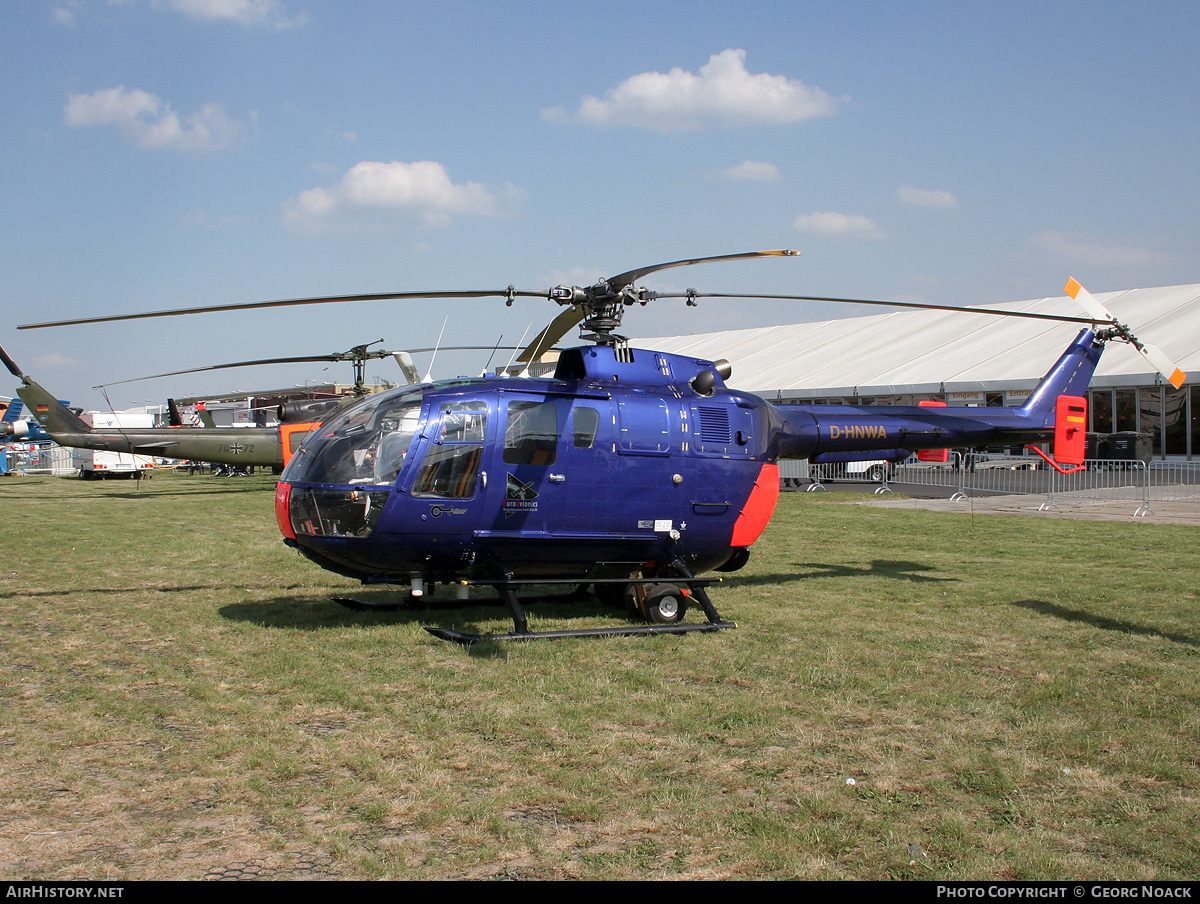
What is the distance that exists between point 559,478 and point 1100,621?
5.60 metres

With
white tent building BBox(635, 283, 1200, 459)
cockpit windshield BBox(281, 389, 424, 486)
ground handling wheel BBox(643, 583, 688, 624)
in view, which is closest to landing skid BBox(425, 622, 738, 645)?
ground handling wheel BBox(643, 583, 688, 624)

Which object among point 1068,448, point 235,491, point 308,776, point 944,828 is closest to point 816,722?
point 944,828

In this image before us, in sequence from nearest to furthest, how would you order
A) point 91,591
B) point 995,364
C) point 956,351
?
point 91,591 → point 995,364 → point 956,351

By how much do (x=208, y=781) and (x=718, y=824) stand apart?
2.84m

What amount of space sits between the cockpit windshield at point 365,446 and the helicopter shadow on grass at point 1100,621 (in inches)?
268

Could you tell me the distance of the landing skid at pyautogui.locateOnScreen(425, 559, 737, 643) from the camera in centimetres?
793

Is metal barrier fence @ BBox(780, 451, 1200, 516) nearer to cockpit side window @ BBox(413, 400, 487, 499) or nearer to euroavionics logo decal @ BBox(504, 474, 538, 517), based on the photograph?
euroavionics logo decal @ BBox(504, 474, 538, 517)

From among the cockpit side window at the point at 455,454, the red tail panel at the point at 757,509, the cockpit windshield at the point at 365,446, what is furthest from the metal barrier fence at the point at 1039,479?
the cockpit windshield at the point at 365,446

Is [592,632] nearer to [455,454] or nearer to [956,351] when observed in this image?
[455,454]

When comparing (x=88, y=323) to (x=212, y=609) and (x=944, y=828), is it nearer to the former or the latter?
(x=212, y=609)

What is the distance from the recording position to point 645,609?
8.93m

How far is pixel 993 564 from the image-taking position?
12578 millimetres

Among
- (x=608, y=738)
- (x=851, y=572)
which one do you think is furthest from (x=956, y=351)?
(x=608, y=738)

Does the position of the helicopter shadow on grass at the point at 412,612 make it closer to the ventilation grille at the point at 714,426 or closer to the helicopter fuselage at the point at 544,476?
the helicopter fuselage at the point at 544,476
